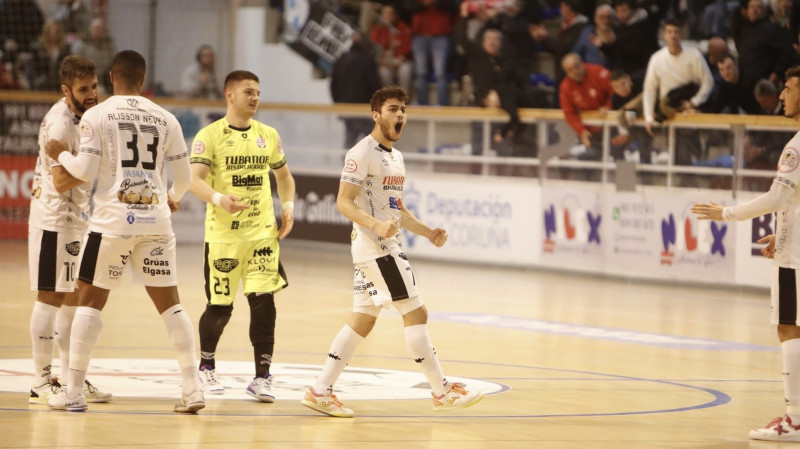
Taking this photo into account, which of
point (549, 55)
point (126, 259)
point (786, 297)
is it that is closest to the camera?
point (786, 297)

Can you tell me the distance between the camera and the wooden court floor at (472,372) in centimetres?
777

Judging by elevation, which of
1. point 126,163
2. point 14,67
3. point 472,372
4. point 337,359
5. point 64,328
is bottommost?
point 472,372

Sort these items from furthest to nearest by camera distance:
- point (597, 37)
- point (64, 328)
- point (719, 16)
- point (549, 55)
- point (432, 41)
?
point (432, 41)
point (549, 55)
point (597, 37)
point (719, 16)
point (64, 328)

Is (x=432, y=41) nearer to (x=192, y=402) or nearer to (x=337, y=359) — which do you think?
(x=337, y=359)

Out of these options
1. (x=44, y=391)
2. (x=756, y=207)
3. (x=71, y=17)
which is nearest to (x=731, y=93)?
(x=756, y=207)

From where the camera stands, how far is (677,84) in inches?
702

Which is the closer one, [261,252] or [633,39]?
[261,252]

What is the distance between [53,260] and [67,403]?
1090mm

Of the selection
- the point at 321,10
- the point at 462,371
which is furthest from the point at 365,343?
the point at 321,10

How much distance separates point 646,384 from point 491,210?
32.2ft

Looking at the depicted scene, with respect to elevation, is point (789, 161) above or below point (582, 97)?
below

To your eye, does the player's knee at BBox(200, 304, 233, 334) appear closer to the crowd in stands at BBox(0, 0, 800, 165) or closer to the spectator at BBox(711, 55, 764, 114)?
the crowd in stands at BBox(0, 0, 800, 165)

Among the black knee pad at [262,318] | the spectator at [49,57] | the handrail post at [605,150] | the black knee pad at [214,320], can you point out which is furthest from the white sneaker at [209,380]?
the spectator at [49,57]

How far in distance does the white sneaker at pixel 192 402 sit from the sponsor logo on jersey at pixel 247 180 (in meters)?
1.77
